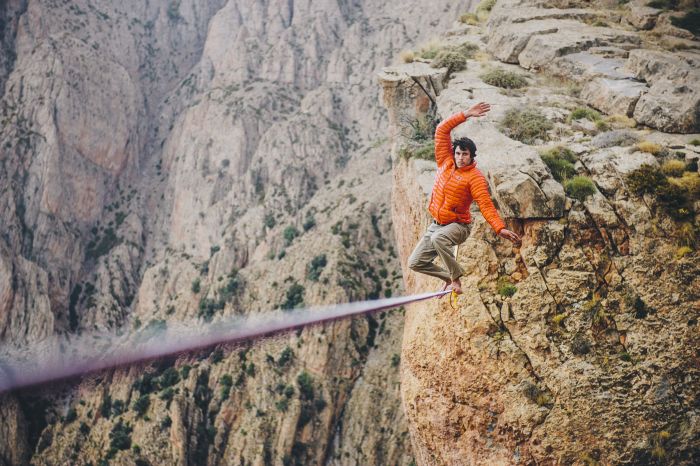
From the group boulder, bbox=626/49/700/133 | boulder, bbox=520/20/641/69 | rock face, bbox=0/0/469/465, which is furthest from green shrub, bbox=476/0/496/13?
rock face, bbox=0/0/469/465

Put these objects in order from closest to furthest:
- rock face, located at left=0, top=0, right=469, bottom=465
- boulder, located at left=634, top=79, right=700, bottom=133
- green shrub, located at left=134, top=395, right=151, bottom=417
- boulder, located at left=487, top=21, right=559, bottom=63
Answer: boulder, located at left=634, top=79, right=700, bottom=133, boulder, located at left=487, top=21, right=559, bottom=63, rock face, located at left=0, top=0, right=469, bottom=465, green shrub, located at left=134, top=395, right=151, bottom=417

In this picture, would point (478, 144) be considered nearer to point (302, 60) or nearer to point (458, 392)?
point (458, 392)

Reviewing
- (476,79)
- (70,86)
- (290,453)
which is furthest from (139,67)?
(476,79)

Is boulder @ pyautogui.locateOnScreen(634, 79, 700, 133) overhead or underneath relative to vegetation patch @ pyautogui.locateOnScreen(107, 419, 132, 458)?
overhead

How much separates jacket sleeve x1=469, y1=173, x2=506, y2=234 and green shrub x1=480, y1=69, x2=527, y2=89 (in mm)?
13841

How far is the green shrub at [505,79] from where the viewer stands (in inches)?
875

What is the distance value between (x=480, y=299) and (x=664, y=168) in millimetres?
6957

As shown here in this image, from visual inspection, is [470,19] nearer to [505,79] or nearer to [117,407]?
[505,79]

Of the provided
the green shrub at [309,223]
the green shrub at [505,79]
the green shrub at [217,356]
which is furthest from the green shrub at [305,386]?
the green shrub at [505,79]

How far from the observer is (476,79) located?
23.1 metres

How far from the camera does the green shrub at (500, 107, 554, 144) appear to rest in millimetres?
17922

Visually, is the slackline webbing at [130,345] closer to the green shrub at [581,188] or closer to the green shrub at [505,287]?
the green shrub at [505,287]

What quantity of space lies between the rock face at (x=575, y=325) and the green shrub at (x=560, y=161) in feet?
1.22

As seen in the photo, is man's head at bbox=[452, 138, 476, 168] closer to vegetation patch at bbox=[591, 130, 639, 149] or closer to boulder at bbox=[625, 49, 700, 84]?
vegetation patch at bbox=[591, 130, 639, 149]
